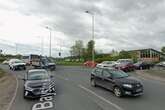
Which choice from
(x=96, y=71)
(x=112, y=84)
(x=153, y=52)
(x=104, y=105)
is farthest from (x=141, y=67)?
(x=153, y=52)

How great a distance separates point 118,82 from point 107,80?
1.45 metres

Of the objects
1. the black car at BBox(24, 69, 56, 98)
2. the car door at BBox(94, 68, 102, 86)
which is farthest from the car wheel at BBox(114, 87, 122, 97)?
the black car at BBox(24, 69, 56, 98)

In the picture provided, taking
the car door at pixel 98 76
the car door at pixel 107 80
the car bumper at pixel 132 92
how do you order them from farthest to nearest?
1. the car door at pixel 98 76
2. the car door at pixel 107 80
3. the car bumper at pixel 132 92

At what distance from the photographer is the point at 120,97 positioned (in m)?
12.6

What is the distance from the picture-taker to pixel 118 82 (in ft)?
42.4

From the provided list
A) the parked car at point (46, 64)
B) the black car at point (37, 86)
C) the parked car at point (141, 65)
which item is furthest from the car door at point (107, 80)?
the parked car at point (141, 65)

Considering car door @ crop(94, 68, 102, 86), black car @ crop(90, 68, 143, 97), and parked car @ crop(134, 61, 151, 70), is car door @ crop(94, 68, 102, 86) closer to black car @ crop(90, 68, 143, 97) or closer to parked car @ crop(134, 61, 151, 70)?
black car @ crop(90, 68, 143, 97)

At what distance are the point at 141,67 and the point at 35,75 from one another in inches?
1092

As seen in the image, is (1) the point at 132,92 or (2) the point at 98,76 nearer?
(1) the point at 132,92

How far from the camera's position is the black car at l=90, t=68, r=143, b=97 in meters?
12.3

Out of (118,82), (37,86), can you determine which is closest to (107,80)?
(118,82)

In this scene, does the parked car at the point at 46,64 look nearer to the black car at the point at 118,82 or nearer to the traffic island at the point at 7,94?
the traffic island at the point at 7,94

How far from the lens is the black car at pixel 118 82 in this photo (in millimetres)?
12344

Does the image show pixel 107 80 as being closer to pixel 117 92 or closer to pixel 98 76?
pixel 117 92
